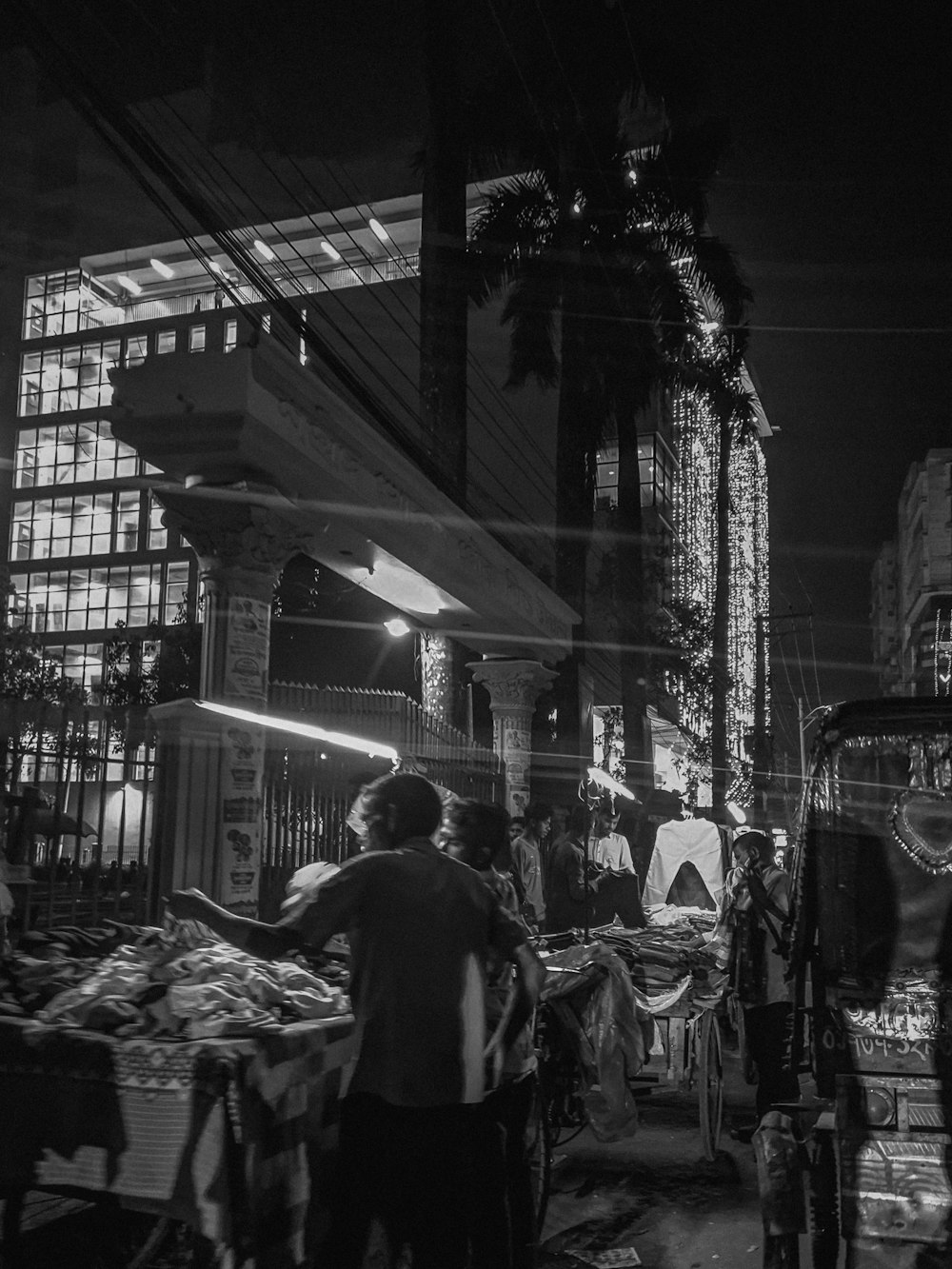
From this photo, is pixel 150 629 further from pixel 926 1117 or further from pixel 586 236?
pixel 926 1117

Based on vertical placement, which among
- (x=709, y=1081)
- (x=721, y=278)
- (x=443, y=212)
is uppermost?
(x=721, y=278)

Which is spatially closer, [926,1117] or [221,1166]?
[221,1166]

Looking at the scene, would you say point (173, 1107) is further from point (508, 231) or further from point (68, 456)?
point (68, 456)

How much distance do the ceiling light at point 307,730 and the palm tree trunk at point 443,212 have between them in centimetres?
522

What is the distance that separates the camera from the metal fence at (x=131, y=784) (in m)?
6.80

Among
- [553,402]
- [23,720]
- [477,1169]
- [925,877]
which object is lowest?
[477,1169]

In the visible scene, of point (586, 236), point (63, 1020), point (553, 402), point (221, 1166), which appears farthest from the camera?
point (553, 402)

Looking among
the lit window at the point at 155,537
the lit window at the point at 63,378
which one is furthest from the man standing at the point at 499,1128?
the lit window at the point at 63,378

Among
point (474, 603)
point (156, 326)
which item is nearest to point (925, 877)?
point (474, 603)

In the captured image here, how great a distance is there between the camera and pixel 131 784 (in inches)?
404

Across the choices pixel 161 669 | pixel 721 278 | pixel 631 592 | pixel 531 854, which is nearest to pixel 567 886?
pixel 531 854

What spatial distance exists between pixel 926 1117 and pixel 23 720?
16.1ft

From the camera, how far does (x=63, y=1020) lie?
4008mm

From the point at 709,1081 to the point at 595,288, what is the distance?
16344 mm
